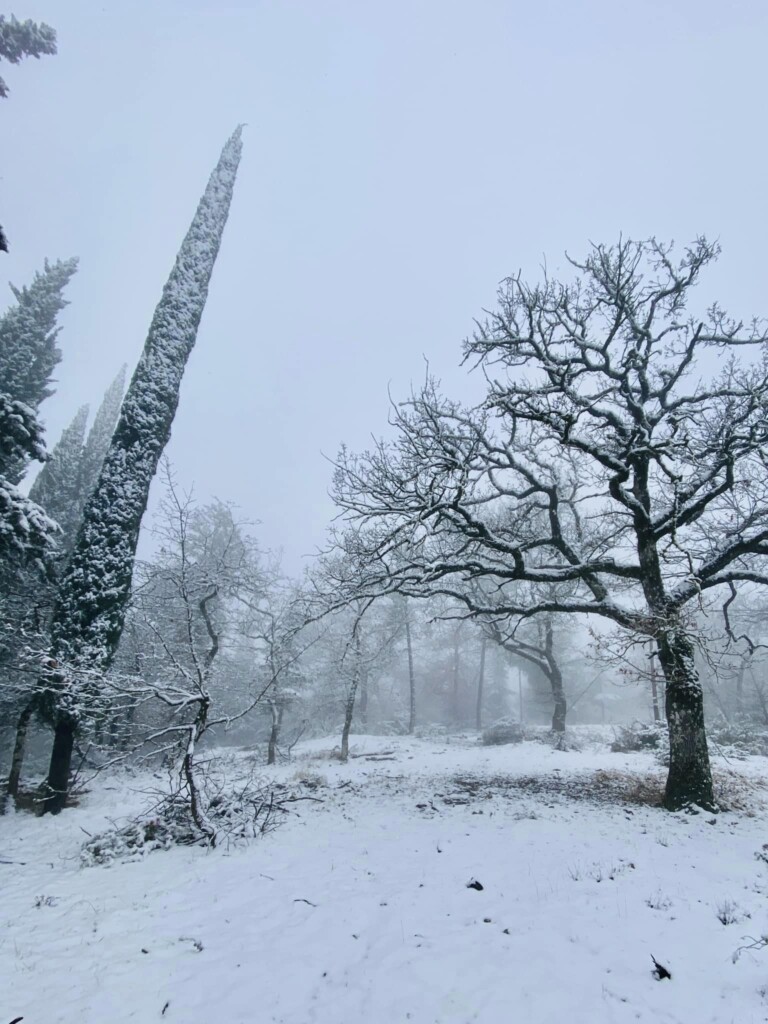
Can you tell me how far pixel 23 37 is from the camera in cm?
1345

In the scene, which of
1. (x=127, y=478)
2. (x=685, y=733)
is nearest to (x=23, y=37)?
(x=127, y=478)

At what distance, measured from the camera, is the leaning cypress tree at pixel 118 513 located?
11062 millimetres

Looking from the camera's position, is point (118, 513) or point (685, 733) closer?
point (685, 733)

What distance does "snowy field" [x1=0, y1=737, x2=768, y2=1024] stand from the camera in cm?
353

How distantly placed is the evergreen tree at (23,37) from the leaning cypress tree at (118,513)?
6.24 metres

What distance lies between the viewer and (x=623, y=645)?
7.39 meters

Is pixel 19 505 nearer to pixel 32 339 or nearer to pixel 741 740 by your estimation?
pixel 32 339

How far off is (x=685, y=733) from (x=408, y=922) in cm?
708

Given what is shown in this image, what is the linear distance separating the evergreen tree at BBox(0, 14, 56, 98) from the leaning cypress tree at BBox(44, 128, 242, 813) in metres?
6.24

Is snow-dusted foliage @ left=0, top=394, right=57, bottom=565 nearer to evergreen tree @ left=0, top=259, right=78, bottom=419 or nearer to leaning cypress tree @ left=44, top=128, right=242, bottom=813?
leaning cypress tree @ left=44, top=128, right=242, bottom=813

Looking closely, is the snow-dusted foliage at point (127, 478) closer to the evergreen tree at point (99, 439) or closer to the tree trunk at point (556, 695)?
the evergreen tree at point (99, 439)

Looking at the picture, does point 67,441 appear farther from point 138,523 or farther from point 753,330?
point 753,330

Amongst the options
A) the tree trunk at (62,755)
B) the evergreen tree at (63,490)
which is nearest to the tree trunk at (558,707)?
the tree trunk at (62,755)

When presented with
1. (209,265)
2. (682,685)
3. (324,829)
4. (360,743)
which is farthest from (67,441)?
(682,685)
